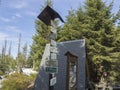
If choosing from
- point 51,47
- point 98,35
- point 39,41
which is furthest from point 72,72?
point 39,41

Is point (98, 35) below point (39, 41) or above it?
below

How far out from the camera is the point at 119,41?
26750mm

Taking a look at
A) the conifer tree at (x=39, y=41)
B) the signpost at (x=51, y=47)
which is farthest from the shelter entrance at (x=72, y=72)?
the conifer tree at (x=39, y=41)

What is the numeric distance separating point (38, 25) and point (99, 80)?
540 inches

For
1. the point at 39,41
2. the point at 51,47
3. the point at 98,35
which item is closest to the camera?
the point at 51,47

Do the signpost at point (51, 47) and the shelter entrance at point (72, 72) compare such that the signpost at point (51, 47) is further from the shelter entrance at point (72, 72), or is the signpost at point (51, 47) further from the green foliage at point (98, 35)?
the green foliage at point (98, 35)

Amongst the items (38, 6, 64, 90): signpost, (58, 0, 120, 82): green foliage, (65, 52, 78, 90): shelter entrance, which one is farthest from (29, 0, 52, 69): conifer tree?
(38, 6, 64, 90): signpost

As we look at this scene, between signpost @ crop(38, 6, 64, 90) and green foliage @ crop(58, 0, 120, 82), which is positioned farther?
green foliage @ crop(58, 0, 120, 82)

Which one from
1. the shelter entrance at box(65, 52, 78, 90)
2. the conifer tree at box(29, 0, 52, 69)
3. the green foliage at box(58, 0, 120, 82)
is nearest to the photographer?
the shelter entrance at box(65, 52, 78, 90)

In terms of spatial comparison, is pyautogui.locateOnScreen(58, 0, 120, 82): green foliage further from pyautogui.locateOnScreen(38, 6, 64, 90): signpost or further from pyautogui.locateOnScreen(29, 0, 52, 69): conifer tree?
pyautogui.locateOnScreen(38, 6, 64, 90): signpost

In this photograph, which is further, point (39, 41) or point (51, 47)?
point (39, 41)

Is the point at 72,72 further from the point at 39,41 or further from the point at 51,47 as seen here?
the point at 39,41

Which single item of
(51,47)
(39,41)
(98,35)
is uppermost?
(39,41)

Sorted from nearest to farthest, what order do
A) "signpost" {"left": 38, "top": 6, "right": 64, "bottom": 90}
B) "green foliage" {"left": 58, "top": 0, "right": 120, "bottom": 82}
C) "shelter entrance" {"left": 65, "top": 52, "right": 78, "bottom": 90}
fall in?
"signpost" {"left": 38, "top": 6, "right": 64, "bottom": 90}, "shelter entrance" {"left": 65, "top": 52, "right": 78, "bottom": 90}, "green foliage" {"left": 58, "top": 0, "right": 120, "bottom": 82}
